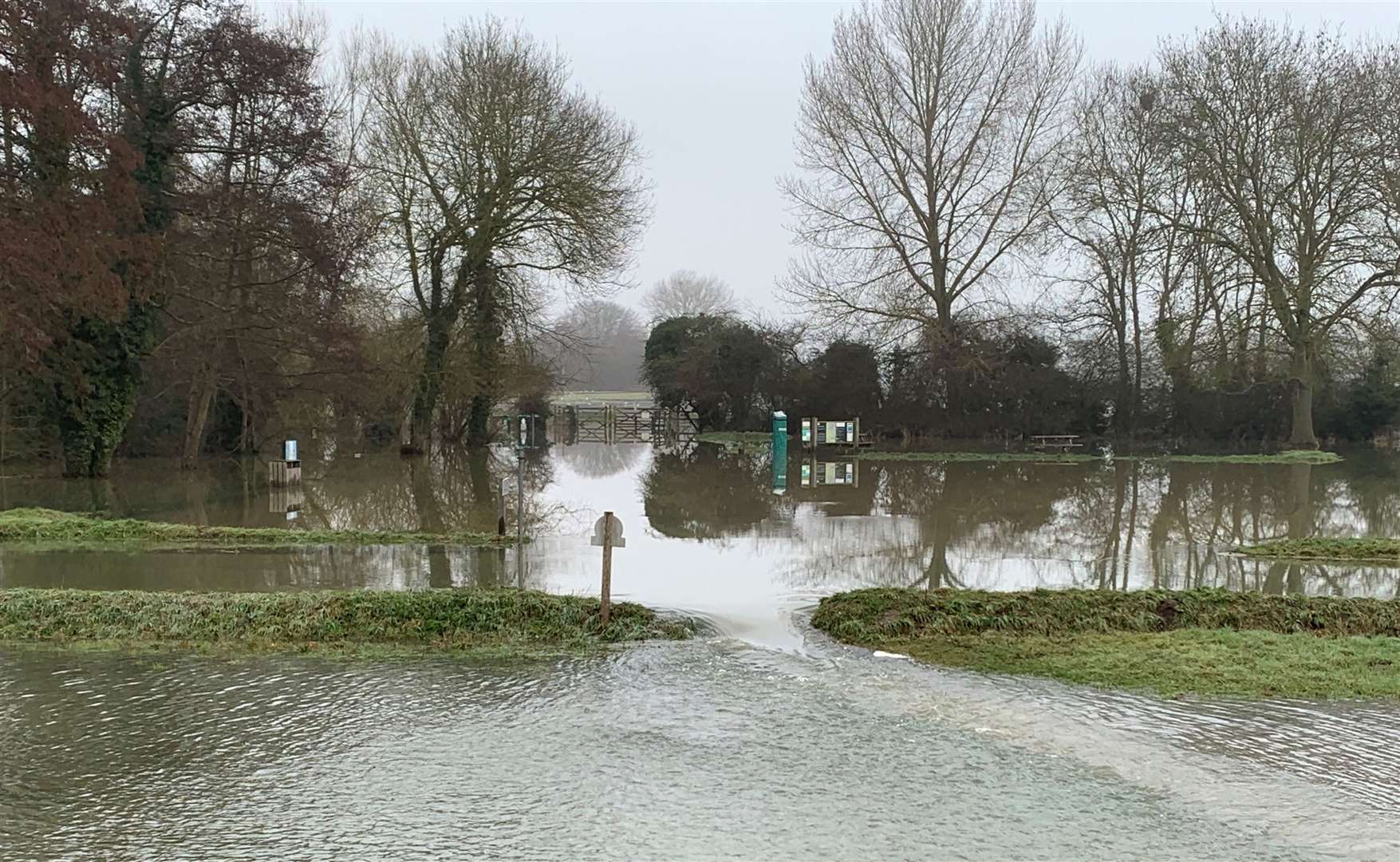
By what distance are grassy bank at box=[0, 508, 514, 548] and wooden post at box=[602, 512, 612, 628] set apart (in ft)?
14.7

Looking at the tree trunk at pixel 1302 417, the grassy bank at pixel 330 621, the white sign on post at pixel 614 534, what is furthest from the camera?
the tree trunk at pixel 1302 417

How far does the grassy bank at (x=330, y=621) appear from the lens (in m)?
8.03

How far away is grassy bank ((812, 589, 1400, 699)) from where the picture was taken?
7.05 metres

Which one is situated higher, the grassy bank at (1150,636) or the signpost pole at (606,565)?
the signpost pole at (606,565)

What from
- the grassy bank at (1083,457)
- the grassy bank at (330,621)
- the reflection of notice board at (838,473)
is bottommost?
the grassy bank at (330,621)

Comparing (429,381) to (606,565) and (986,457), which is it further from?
(606,565)

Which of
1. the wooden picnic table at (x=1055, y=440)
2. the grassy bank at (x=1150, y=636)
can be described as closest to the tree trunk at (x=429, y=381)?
the wooden picnic table at (x=1055, y=440)

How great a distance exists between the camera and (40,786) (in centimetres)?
508

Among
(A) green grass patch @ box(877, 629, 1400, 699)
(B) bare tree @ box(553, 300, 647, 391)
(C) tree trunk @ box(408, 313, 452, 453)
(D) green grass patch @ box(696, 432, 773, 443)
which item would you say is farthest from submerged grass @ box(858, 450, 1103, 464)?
(B) bare tree @ box(553, 300, 647, 391)

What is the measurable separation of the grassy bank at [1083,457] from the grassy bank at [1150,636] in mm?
20228

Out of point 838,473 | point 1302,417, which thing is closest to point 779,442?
point 838,473

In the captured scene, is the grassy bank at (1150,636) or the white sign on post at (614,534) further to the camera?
the white sign on post at (614,534)

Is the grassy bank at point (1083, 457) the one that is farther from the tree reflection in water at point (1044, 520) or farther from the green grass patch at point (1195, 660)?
the green grass patch at point (1195, 660)

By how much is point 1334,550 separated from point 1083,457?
58.1 feet
